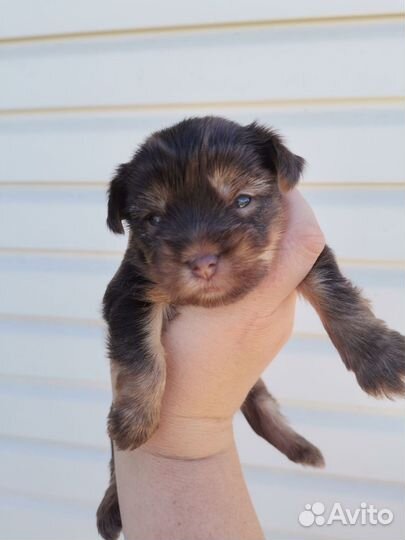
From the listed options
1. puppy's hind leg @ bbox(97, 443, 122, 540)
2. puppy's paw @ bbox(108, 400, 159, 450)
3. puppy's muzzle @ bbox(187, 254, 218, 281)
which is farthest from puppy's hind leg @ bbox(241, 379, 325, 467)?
puppy's muzzle @ bbox(187, 254, 218, 281)

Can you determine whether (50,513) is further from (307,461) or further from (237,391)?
(237,391)

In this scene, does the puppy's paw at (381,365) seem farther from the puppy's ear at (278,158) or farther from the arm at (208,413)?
the puppy's ear at (278,158)

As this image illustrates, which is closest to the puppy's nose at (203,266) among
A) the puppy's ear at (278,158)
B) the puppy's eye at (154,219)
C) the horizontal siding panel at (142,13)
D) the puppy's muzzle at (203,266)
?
the puppy's muzzle at (203,266)

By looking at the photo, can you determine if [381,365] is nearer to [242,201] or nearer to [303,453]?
[242,201]

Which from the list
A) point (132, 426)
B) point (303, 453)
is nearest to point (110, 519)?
point (132, 426)

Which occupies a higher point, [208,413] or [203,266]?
[203,266]

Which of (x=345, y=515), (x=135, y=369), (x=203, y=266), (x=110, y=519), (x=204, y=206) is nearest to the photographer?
(x=203, y=266)

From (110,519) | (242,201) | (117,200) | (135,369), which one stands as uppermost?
(242,201)
